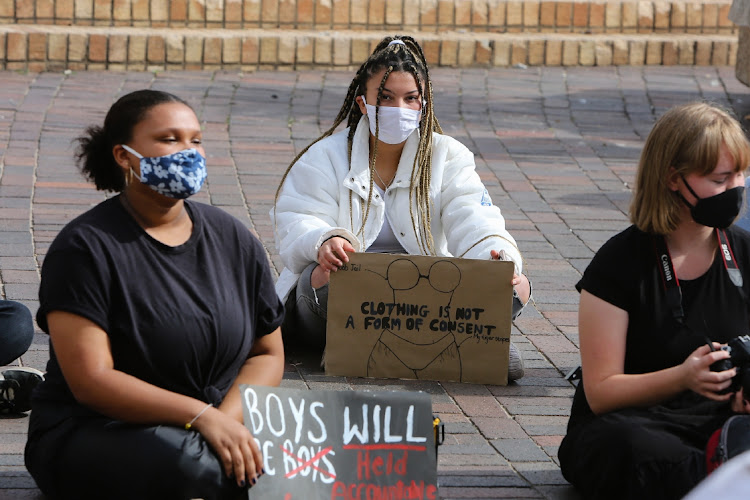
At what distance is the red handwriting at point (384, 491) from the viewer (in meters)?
2.99

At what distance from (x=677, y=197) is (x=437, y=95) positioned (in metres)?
5.81

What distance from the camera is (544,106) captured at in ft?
29.0

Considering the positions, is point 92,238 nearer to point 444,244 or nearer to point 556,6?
point 444,244

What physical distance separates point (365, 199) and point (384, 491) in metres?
1.66

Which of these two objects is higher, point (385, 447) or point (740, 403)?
point (740, 403)

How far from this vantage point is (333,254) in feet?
13.9

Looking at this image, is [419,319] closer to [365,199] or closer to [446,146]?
[365,199]

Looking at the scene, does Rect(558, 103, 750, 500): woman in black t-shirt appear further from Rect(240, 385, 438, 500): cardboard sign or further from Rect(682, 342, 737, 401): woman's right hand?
Rect(240, 385, 438, 500): cardboard sign

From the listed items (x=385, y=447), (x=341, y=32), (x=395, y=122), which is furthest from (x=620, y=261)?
(x=341, y=32)

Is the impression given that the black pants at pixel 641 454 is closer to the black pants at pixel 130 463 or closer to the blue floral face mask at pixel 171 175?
the black pants at pixel 130 463

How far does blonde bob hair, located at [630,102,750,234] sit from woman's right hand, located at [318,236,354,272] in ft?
4.16

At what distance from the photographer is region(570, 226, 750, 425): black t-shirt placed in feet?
10.4

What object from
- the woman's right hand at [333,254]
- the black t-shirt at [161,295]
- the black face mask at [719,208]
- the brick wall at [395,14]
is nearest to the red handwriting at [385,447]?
the black t-shirt at [161,295]

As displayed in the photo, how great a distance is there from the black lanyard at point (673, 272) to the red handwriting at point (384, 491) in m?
0.77
